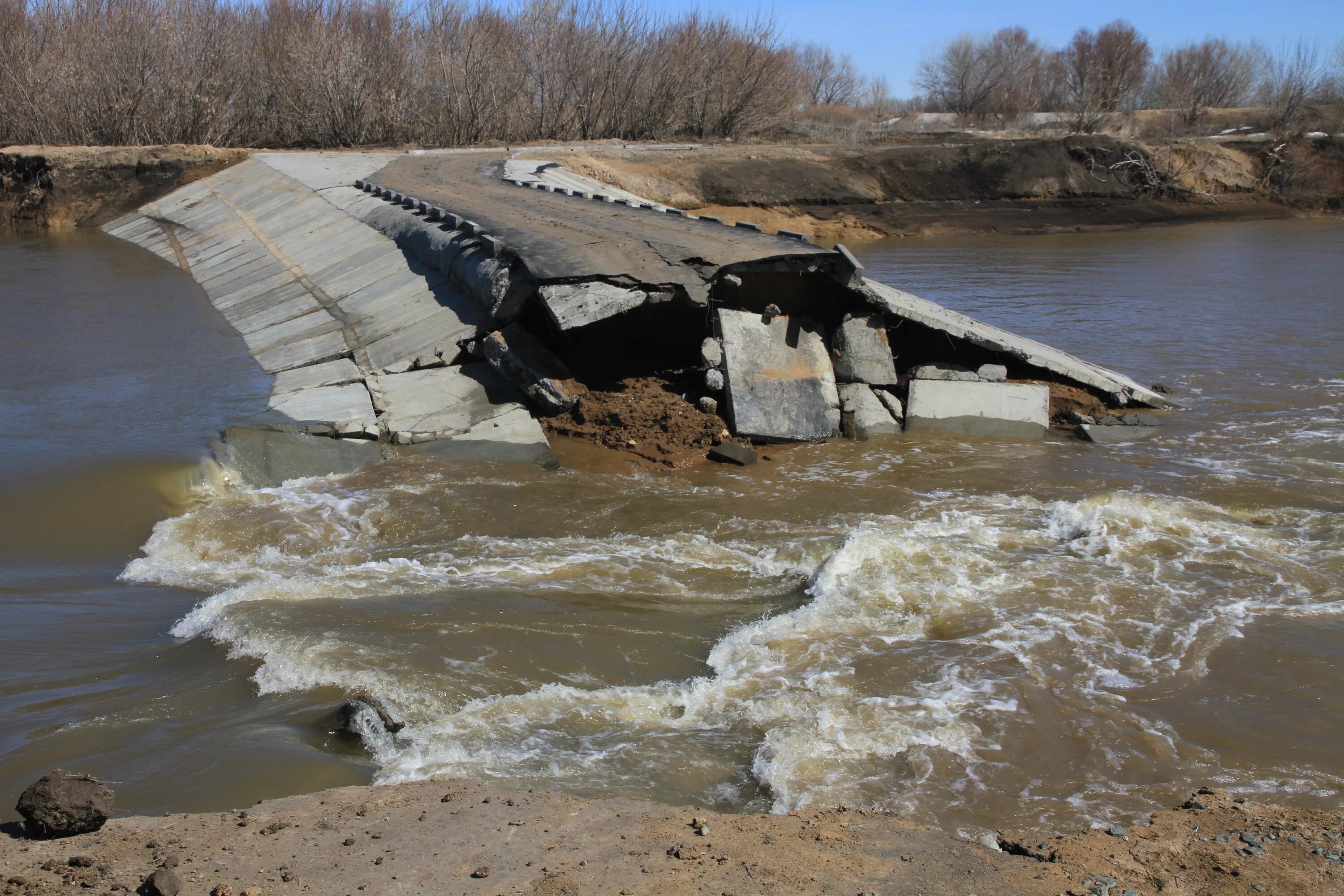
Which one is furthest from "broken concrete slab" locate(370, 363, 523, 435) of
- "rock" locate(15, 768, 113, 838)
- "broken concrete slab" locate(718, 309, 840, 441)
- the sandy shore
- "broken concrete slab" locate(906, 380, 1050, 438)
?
"rock" locate(15, 768, 113, 838)

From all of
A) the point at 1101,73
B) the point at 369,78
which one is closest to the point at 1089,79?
the point at 1101,73

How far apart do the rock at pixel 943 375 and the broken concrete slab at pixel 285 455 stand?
5261 mm

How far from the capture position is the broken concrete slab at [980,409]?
31.7ft

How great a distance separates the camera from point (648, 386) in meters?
9.55

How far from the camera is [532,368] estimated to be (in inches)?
378

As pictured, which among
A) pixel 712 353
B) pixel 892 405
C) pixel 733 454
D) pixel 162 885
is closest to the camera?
pixel 162 885

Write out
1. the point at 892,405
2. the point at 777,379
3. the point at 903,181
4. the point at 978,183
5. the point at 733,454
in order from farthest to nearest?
1. the point at 978,183
2. the point at 903,181
3. the point at 892,405
4. the point at 777,379
5. the point at 733,454

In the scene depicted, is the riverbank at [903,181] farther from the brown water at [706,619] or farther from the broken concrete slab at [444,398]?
the brown water at [706,619]

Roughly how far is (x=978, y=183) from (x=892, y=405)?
23.3 m

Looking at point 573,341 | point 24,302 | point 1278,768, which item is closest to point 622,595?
point 1278,768

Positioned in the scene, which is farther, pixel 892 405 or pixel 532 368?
pixel 892 405

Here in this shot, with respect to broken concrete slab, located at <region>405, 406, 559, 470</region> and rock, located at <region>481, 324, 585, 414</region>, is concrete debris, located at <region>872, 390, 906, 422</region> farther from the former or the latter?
broken concrete slab, located at <region>405, 406, 559, 470</region>

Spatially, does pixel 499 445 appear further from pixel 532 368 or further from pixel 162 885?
pixel 162 885

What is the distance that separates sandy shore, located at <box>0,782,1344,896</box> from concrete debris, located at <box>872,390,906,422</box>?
239 inches
